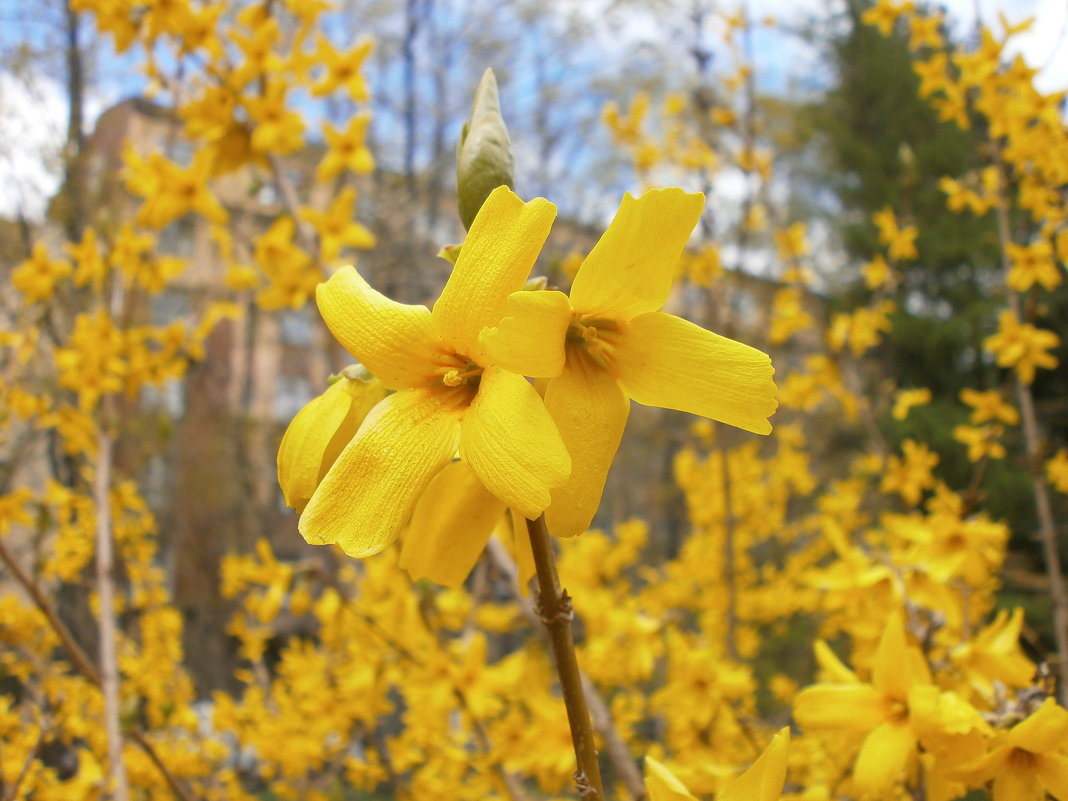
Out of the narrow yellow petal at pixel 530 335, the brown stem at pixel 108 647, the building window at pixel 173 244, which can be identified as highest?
the building window at pixel 173 244

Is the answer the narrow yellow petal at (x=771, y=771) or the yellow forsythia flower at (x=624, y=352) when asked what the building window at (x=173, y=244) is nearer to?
the yellow forsythia flower at (x=624, y=352)

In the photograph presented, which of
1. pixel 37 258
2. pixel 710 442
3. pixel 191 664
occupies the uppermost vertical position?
pixel 37 258

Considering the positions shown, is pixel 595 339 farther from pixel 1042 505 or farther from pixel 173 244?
pixel 173 244

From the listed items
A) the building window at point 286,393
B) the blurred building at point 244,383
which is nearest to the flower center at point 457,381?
the blurred building at point 244,383

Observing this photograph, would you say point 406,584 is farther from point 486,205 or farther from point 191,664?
point 191,664

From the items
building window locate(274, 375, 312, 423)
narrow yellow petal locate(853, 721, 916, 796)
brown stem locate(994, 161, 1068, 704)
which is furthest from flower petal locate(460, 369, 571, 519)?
building window locate(274, 375, 312, 423)

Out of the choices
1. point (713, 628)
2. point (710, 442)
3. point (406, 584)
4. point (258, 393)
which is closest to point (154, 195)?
point (406, 584)
